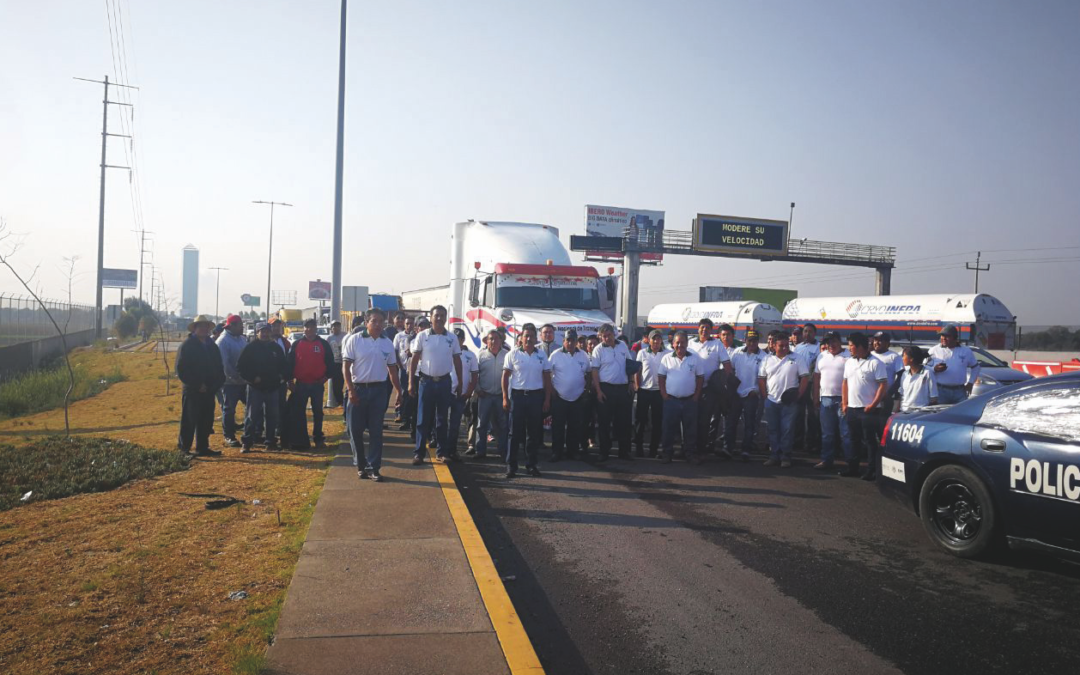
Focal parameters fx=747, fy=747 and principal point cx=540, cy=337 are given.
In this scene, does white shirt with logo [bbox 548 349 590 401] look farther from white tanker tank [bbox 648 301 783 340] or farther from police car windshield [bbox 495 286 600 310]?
white tanker tank [bbox 648 301 783 340]

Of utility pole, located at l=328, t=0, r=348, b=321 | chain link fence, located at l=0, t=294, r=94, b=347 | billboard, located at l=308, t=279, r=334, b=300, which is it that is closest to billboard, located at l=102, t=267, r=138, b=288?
billboard, located at l=308, t=279, r=334, b=300

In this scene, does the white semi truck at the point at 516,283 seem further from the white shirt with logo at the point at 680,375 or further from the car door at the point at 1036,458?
the car door at the point at 1036,458

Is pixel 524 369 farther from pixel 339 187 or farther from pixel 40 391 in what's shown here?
pixel 40 391

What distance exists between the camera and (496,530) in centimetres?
684

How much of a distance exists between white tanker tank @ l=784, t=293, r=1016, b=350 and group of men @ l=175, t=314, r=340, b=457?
938 inches

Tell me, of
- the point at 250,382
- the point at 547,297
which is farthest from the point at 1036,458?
the point at 547,297

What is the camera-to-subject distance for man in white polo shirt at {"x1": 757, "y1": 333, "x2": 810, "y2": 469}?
1027 cm

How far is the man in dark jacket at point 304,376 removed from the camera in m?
10.7

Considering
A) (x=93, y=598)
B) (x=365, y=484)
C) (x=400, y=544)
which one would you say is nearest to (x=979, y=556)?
(x=400, y=544)

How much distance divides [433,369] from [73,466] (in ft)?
14.6

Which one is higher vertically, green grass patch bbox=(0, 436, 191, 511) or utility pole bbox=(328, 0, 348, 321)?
utility pole bbox=(328, 0, 348, 321)

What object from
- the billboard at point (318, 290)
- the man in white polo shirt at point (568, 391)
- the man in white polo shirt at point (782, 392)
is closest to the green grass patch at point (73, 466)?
the man in white polo shirt at point (568, 391)

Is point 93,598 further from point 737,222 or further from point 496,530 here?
point 737,222

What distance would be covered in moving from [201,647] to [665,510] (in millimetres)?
4702
